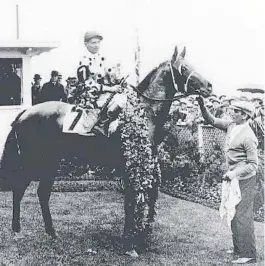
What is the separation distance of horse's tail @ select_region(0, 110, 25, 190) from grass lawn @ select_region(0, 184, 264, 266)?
10 cm

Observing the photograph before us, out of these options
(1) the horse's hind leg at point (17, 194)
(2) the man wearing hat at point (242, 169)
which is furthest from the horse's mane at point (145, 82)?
(1) the horse's hind leg at point (17, 194)

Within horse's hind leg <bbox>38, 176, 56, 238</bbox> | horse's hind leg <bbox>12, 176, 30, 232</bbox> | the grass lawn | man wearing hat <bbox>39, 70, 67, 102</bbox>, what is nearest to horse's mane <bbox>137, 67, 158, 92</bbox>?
man wearing hat <bbox>39, 70, 67, 102</bbox>

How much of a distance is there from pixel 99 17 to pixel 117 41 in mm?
225

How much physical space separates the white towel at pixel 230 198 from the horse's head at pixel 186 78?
62cm

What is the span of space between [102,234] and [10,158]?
85cm

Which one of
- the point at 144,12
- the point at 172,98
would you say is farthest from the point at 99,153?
the point at 144,12

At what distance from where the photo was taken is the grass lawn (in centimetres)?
259

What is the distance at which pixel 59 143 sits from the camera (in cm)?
278

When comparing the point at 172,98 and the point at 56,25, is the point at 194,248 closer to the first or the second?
the point at 172,98

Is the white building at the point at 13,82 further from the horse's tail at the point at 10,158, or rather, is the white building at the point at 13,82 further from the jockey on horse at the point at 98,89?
the jockey on horse at the point at 98,89

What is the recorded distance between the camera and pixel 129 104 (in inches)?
105

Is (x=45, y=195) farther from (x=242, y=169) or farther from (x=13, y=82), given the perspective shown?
(x=242, y=169)

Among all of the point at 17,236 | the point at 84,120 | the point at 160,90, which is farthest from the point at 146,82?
the point at 17,236

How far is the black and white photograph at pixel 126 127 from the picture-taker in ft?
8.59
